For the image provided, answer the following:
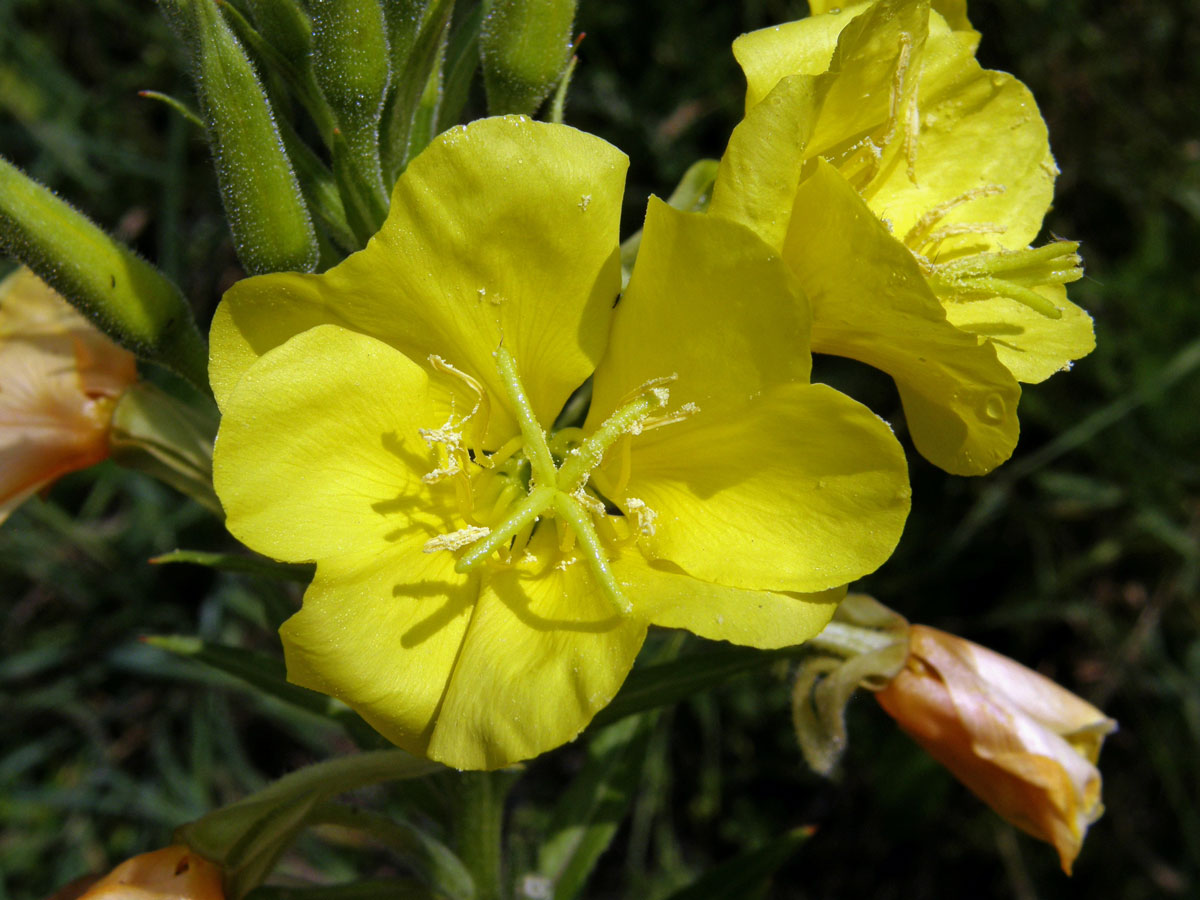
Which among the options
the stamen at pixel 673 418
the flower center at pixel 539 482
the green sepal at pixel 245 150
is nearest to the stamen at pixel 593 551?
the flower center at pixel 539 482

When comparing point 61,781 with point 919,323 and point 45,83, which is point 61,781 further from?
point 919,323

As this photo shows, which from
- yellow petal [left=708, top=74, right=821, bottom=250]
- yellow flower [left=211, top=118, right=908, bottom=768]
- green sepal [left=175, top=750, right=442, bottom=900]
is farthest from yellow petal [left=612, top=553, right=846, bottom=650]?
green sepal [left=175, top=750, right=442, bottom=900]

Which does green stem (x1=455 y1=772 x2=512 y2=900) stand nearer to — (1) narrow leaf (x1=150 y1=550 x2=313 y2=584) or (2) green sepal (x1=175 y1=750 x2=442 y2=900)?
(2) green sepal (x1=175 y1=750 x2=442 y2=900)

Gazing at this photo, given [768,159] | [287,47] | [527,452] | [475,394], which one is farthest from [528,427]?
[287,47]

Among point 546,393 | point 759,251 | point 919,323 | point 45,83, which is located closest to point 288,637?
point 546,393

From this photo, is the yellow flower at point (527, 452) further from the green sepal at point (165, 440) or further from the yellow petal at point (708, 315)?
the green sepal at point (165, 440)
